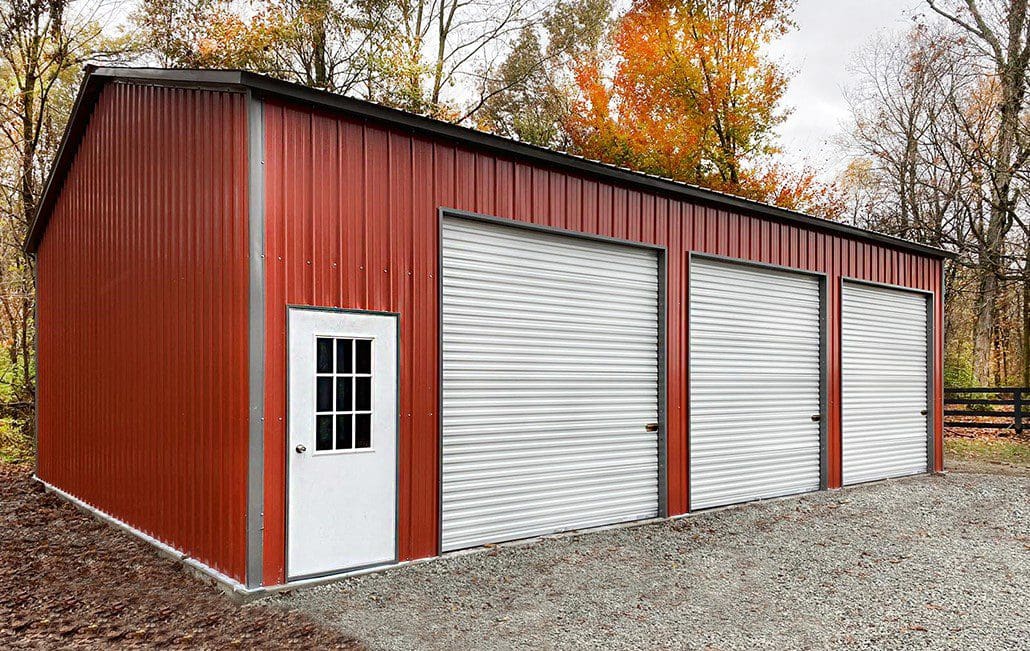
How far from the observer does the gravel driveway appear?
182 inches

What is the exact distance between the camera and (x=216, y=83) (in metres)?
5.33

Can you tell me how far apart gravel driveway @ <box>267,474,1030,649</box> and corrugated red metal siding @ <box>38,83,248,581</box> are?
1.24 m

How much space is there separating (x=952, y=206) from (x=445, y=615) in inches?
787

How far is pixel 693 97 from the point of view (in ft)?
60.3

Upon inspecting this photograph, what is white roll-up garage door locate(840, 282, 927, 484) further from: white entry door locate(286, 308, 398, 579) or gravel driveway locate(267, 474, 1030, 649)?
white entry door locate(286, 308, 398, 579)

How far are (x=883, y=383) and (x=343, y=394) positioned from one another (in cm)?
810

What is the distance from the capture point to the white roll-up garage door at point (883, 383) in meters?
10.1

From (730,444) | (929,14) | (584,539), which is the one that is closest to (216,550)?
(584,539)

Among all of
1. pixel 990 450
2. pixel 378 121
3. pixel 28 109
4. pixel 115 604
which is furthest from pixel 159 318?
pixel 990 450

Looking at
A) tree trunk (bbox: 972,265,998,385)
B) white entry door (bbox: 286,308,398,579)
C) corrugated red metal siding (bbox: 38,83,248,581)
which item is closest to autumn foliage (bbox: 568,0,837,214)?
tree trunk (bbox: 972,265,998,385)

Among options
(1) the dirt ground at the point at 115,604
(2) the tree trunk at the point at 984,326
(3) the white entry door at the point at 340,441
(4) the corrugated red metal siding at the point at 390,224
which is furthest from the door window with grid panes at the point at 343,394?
(2) the tree trunk at the point at 984,326

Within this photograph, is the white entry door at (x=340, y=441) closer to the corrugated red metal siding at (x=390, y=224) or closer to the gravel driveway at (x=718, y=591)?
the corrugated red metal siding at (x=390, y=224)

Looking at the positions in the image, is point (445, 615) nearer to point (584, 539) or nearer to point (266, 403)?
point (266, 403)

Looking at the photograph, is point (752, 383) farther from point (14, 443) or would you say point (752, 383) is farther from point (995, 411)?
point (14, 443)
